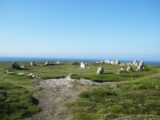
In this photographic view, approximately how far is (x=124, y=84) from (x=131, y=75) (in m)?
18.1

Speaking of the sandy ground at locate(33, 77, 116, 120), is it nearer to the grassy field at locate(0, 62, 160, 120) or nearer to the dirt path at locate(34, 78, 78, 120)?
the dirt path at locate(34, 78, 78, 120)

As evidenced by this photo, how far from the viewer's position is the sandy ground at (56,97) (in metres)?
48.4

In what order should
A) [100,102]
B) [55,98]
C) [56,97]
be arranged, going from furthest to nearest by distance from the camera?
[56,97], [55,98], [100,102]

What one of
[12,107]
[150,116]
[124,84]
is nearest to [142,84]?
[124,84]

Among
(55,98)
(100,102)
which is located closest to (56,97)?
(55,98)

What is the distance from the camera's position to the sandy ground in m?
48.4

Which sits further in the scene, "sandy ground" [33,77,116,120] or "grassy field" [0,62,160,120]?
"sandy ground" [33,77,116,120]

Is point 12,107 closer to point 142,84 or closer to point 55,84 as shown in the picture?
point 55,84

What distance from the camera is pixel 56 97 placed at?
60.3m

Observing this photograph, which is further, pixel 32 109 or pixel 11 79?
pixel 11 79

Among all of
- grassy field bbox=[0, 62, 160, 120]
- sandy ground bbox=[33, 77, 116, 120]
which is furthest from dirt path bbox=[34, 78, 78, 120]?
grassy field bbox=[0, 62, 160, 120]

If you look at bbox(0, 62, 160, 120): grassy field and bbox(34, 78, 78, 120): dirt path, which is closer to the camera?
bbox(0, 62, 160, 120): grassy field

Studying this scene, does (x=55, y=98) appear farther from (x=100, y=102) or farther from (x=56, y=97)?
(x=100, y=102)

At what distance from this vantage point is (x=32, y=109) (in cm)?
5069
